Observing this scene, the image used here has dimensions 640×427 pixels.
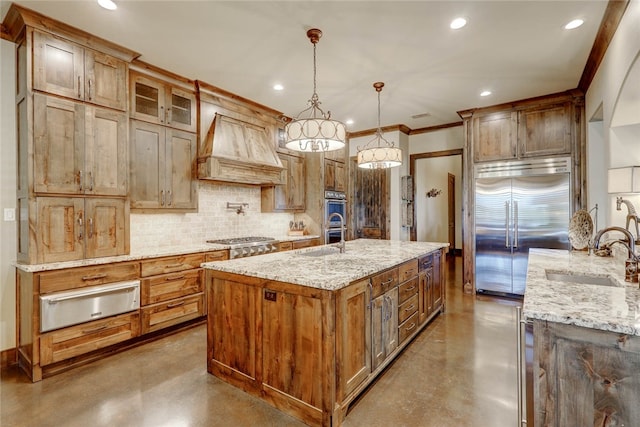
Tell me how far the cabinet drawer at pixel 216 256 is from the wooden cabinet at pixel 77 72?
1.76 m

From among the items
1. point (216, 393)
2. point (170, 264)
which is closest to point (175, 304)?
point (170, 264)

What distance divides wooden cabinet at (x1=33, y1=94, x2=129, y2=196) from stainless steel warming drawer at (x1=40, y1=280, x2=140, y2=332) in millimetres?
871

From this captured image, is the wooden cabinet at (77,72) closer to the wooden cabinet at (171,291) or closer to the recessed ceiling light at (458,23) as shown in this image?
the wooden cabinet at (171,291)

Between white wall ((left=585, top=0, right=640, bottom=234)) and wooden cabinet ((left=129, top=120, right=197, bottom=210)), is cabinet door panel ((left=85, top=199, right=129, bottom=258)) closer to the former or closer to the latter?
wooden cabinet ((left=129, top=120, right=197, bottom=210))

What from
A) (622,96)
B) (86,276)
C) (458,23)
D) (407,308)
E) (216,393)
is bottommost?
(216,393)

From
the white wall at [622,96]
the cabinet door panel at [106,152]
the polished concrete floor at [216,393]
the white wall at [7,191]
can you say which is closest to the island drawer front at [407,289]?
the polished concrete floor at [216,393]

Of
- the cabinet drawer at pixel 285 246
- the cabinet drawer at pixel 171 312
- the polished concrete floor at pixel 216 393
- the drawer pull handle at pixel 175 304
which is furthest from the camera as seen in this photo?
the cabinet drawer at pixel 285 246

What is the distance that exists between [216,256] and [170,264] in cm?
56

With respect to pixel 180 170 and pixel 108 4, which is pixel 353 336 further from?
pixel 108 4

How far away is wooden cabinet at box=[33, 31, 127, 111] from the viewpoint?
2.57m

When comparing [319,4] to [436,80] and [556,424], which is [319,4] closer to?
[436,80]

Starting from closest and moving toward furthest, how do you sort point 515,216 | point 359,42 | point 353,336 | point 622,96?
1. point 353,336
2. point 622,96
3. point 359,42
4. point 515,216

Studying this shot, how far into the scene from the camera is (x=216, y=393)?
2.23 m

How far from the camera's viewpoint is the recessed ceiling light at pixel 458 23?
8.54 ft
